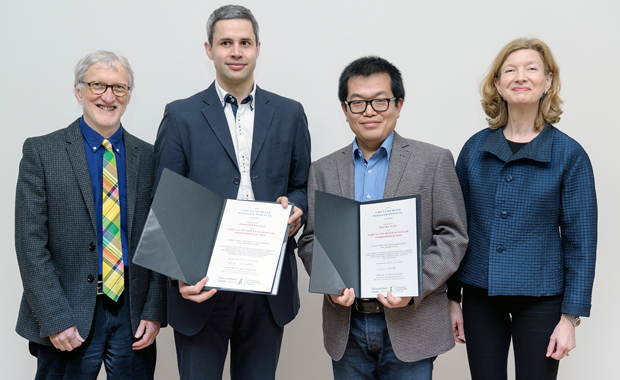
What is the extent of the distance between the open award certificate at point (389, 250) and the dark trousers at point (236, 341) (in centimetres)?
52

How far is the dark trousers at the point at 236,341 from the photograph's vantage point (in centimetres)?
195

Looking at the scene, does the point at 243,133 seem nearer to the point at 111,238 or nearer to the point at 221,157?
the point at 221,157

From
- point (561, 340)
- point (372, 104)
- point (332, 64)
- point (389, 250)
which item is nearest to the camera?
point (389, 250)

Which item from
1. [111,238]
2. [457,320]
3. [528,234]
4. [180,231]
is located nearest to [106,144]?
[111,238]

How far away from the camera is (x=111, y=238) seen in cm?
200

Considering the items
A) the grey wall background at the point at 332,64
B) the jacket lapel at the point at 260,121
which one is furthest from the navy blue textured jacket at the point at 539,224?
the grey wall background at the point at 332,64

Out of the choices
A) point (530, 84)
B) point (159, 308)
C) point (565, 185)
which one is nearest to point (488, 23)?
point (530, 84)

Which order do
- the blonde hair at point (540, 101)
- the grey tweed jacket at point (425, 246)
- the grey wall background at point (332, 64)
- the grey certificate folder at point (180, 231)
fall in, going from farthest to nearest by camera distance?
the grey wall background at point (332, 64) → the blonde hair at point (540, 101) → the grey tweed jacket at point (425, 246) → the grey certificate folder at point (180, 231)

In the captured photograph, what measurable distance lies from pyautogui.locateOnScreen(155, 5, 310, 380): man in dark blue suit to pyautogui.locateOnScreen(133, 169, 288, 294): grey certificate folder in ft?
0.63

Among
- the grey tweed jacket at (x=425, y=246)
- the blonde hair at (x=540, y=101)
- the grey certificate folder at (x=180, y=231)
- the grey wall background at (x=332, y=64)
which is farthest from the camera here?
the grey wall background at (x=332, y=64)

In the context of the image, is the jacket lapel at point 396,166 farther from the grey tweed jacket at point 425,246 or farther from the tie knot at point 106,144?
the tie knot at point 106,144

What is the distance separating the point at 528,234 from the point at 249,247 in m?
1.12

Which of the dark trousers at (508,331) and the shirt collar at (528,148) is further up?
the shirt collar at (528,148)

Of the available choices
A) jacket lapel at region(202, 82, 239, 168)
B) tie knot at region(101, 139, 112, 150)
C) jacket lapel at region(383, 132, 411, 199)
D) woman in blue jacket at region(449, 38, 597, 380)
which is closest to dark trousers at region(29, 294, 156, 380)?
tie knot at region(101, 139, 112, 150)
